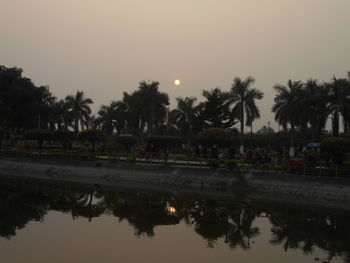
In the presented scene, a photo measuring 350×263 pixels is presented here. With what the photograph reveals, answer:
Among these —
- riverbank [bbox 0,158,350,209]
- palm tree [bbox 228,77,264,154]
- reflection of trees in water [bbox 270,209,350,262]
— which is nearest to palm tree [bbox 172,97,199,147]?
palm tree [bbox 228,77,264,154]

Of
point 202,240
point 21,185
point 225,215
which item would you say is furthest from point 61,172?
point 202,240

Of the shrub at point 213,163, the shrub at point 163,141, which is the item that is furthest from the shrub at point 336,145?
the shrub at point 163,141

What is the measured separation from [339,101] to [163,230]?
101 feet

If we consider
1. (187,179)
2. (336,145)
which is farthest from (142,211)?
(336,145)

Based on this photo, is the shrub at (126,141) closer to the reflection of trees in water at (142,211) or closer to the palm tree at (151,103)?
the palm tree at (151,103)

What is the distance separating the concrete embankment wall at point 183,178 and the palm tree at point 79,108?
1468 inches

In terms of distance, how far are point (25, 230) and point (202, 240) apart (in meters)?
8.94

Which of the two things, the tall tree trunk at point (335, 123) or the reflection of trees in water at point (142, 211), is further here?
the tall tree trunk at point (335, 123)

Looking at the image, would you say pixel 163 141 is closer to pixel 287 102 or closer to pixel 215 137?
pixel 215 137

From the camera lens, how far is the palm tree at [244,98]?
63000mm

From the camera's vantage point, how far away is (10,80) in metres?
85.2

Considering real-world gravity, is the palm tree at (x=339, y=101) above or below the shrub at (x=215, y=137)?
above

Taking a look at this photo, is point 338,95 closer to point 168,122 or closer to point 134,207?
point 134,207

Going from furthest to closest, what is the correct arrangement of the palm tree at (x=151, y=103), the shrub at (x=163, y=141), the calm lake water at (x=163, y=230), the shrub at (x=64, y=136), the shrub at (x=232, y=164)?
the palm tree at (x=151, y=103), the shrub at (x=64, y=136), the shrub at (x=163, y=141), the shrub at (x=232, y=164), the calm lake water at (x=163, y=230)
